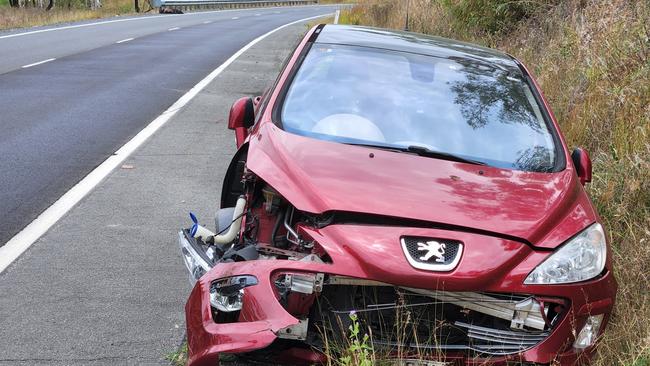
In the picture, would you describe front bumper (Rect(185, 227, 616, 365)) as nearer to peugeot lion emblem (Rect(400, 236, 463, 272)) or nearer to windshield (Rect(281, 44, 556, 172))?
peugeot lion emblem (Rect(400, 236, 463, 272))

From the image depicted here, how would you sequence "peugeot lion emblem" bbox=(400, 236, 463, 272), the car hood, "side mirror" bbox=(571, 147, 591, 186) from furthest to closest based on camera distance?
1. "side mirror" bbox=(571, 147, 591, 186)
2. the car hood
3. "peugeot lion emblem" bbox=(400, 236, 463, 272)

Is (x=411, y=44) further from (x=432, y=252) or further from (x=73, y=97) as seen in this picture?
(x=73, y=97)

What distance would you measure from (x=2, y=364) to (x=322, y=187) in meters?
1.77

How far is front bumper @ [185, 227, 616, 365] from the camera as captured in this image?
315cm

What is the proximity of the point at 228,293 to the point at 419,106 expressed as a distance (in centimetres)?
192

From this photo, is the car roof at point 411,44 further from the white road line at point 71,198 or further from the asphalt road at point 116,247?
the white road line at point 71,198

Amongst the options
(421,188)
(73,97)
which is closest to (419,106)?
(421,188)

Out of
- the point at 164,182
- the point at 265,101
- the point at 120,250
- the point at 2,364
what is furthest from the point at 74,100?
the point at 2,364

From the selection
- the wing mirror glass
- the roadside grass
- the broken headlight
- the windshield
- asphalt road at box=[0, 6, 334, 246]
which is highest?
the windshield

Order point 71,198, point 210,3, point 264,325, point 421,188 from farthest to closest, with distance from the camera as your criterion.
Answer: point 210,3, point 71,198, point 421,188, point 264,325

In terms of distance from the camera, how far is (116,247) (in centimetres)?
555

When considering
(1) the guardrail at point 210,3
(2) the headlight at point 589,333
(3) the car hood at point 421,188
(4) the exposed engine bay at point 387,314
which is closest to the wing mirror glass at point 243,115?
(3) the car hood at point 421,188

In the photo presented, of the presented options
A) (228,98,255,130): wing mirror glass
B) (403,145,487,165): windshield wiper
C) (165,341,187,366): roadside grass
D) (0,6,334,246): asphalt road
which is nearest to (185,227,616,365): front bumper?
(165,341,187,366): roadside grass

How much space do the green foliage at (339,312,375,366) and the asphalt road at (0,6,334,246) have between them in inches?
131
